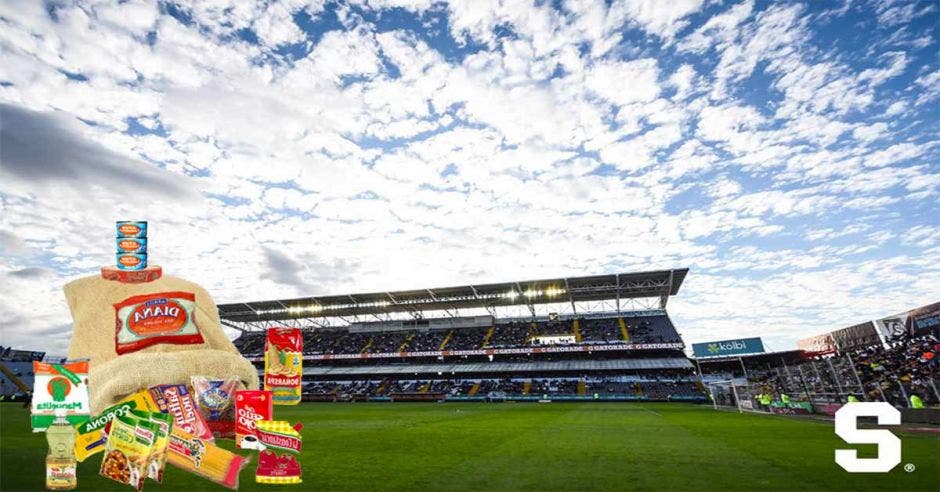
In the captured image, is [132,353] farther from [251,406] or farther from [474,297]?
[474,297]

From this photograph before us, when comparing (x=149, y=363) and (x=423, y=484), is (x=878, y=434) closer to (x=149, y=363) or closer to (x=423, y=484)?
(x=423, y=484)

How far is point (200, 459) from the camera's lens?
23.0 ft

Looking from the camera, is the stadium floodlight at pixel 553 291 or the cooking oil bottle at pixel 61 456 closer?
the cooking oil bottle at pixel 61 456

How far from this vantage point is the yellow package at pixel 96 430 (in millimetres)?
6683

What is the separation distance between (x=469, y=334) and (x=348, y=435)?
4915 centimetres

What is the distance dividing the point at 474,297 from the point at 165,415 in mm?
52169

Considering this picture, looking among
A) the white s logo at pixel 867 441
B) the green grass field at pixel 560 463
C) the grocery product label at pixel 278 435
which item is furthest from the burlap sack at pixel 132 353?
the white s logo at pixel 867 441

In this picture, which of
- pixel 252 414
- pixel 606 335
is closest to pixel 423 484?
pixel 252 414

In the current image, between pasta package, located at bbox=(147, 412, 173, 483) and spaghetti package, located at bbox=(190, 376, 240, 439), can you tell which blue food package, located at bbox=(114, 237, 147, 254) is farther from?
pasta package, located at bbox=(147, 412, 173, 483)

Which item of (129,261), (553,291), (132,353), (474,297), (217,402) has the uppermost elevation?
(474,297)

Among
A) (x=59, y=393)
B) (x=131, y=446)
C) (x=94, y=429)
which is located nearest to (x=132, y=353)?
(x=94, y=429)

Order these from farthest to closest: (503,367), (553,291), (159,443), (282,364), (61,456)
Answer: (503,367) < (553,291) < (282,364) < (159,443) < (61,456)

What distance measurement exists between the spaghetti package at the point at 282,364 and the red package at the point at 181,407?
114 cm

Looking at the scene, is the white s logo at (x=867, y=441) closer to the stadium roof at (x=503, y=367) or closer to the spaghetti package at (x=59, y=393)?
the spaghetti package at (x=59, y=393)
